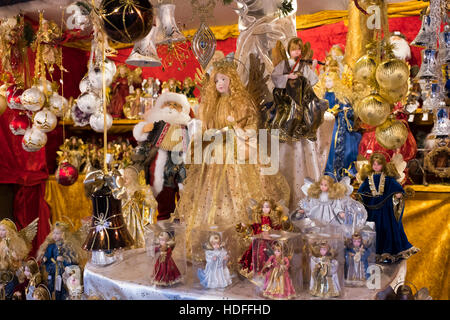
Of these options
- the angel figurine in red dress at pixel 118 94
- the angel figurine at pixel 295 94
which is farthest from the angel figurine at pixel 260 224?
the angel figurine in red dress at pixel 118 94

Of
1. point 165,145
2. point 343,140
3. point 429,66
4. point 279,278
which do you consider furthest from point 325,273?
point 343,140

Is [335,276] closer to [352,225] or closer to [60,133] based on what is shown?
[352,225]

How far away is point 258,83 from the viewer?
2.38m

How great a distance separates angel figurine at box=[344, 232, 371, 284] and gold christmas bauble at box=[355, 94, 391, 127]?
0.53 meters

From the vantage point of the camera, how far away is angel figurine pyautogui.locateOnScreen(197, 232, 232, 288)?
1.80 m

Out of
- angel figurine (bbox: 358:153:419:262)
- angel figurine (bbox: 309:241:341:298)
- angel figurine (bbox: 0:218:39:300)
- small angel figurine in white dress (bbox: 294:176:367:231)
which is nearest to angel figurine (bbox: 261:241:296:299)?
angel figurine (bbox: 309:241:341:298)

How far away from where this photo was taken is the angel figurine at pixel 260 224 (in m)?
1.89

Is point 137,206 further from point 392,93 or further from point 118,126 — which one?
point 118,126

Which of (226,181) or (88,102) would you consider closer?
(226,181)

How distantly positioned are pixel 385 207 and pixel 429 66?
0.77 m

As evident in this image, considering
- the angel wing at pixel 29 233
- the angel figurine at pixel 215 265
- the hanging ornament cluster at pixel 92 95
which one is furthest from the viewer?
the hanging ornament cluster at pixel 92 95

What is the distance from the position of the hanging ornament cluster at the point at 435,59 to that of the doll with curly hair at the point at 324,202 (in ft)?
1.94

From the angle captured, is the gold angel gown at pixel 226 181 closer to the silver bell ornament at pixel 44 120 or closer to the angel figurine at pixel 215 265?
the angel figurine at pixel 215 265

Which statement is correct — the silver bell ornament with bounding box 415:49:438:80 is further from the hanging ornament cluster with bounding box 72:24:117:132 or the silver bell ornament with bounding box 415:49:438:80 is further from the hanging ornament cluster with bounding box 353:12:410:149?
the hanging ornament cluster with bounding box 72:24:117:132
